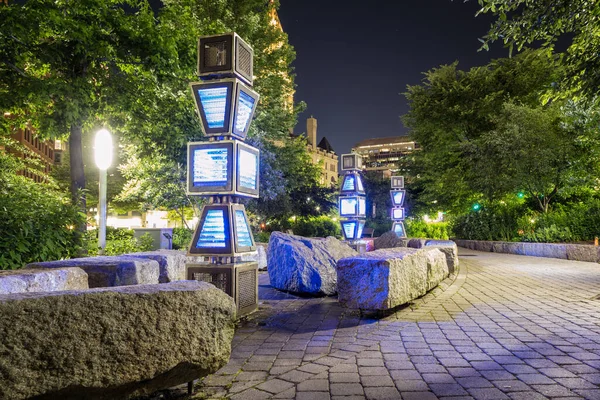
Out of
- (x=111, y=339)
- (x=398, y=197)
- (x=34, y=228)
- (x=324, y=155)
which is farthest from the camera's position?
(x=324, y=155)

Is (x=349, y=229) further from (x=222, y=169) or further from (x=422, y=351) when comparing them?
(x=422, y=351)

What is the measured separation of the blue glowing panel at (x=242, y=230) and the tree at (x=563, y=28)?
5027 mm

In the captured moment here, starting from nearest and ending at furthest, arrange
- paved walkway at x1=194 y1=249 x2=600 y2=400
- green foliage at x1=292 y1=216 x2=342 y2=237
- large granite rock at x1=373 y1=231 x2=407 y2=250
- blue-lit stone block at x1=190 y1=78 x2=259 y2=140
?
1. paved walkway at x1=194 y1=249 x2=600 y2=400
2. blue-lit stone block at x1=190 y1=78 x2=259 y2=140
3. large granite rock at x1=373 y1=231 x2=407 y2=250
4. green foliage at x1=292 y1=216 x2=342 y2=237

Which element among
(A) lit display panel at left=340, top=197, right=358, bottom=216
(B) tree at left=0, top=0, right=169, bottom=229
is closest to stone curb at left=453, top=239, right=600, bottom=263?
(A) lit display panel at left=340, top=197, right=358, bottom=216

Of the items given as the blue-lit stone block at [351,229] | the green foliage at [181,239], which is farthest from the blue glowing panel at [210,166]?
the blue-lit stone block at [351,229]

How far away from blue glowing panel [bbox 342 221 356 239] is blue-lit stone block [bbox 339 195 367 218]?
0.29 metres

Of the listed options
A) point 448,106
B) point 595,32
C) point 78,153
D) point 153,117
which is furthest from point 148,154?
point 448,106

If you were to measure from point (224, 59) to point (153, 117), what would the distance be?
8398mm

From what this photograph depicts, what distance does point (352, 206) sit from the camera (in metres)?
16.4

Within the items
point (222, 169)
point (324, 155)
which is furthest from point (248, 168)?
point (324, 155)

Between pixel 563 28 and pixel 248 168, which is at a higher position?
pixel 563 28

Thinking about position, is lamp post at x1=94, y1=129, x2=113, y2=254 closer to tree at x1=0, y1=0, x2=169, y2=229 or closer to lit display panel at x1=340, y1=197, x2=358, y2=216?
tree at x1=0, y1=0, x2=169, y2=229

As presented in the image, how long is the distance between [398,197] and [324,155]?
7720cm

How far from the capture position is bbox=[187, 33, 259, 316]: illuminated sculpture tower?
19.8 feet
